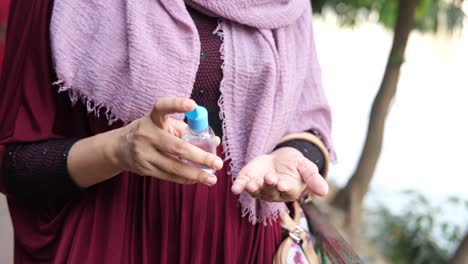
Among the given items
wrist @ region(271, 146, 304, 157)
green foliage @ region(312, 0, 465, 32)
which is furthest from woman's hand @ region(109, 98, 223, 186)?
green foliage @ region(312, 0, 465, 32)

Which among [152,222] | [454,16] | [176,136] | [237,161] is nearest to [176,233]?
[152,222]

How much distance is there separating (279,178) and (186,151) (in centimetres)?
25

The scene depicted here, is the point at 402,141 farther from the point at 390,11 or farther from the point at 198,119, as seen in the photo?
the point at 198,119

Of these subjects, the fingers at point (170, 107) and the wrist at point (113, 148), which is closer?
the fingers at point (170, 107)

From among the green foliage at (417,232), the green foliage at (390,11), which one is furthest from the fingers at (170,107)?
the green foliage at (417,232)

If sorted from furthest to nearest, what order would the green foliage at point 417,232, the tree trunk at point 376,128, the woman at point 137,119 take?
the green foliage at point 417,232
the tree trunk at point 376,128
the woman at point 137,119

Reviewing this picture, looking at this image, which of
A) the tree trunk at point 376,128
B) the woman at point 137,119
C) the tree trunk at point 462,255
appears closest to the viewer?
the woman at point 137,119

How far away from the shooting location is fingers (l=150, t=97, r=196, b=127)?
746 mm

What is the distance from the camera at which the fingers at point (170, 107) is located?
746 millimetres

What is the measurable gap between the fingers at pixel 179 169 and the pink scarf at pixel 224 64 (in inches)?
7.7

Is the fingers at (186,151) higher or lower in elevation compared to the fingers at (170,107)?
lower

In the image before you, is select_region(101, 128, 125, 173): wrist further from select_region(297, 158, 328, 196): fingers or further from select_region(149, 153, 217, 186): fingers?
select_region(297, 158, 328, 196): fingers

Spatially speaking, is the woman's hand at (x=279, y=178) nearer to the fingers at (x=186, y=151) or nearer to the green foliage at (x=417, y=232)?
the fingers at (x=186, y=151)

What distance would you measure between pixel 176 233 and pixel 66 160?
263 mm
